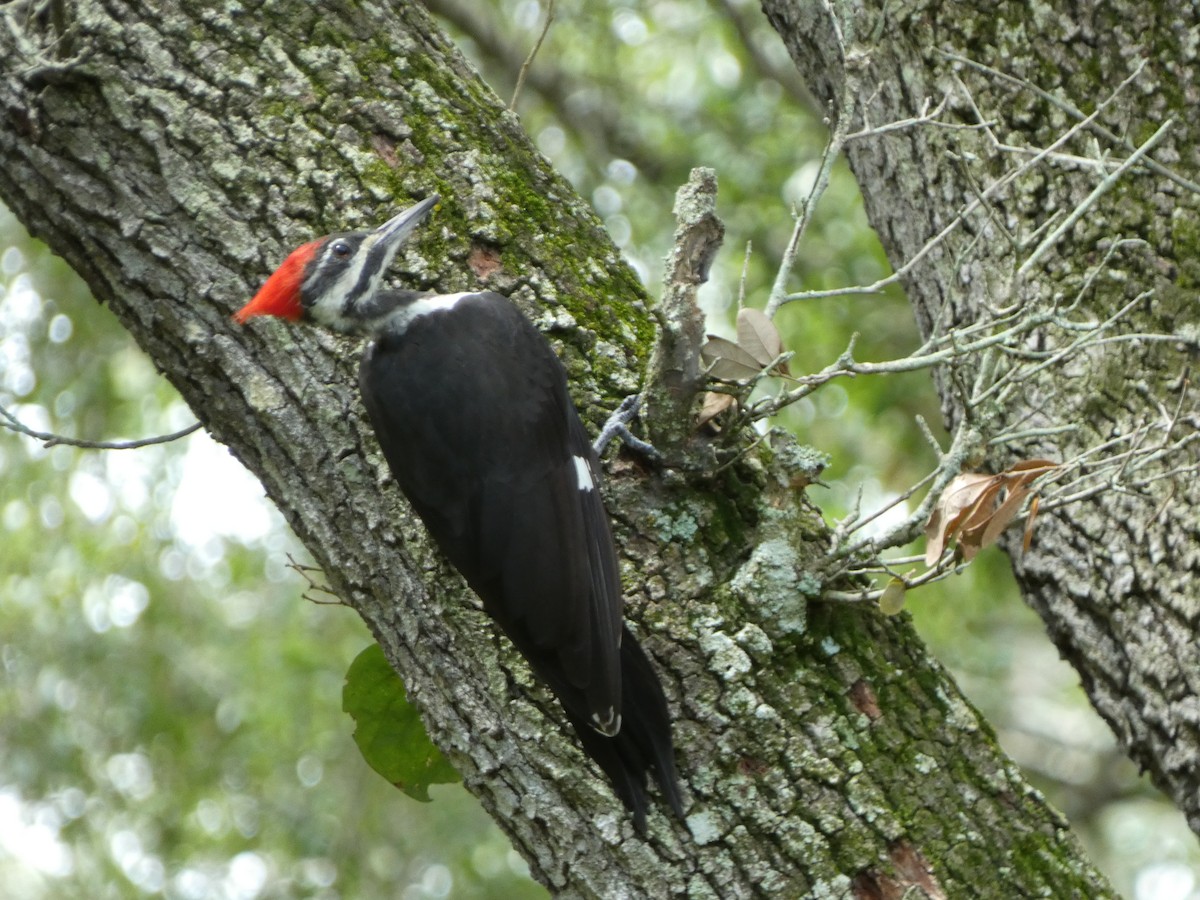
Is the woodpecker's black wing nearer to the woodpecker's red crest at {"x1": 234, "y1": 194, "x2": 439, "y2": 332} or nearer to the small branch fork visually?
the woodpecker's red crest at {"x1": 234, "y1": 194, "x2": 439, "y2": 332}

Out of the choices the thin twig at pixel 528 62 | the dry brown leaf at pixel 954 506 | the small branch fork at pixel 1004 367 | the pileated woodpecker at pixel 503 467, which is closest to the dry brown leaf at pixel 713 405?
the small branch fork at pixel 1004 367

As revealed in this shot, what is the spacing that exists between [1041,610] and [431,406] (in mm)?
1323

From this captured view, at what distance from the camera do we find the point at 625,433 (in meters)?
2.30

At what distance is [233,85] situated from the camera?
2.36 metres

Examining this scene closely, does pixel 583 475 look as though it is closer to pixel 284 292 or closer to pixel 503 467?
pixel 503 467

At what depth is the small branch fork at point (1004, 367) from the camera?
216 cm

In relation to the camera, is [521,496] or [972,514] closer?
[972,514]

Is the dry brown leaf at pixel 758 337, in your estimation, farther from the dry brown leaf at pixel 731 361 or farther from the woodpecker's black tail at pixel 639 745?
the woodpecker's black tail at pixel 639 745

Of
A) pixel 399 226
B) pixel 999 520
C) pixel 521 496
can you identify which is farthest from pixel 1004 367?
pixel 399 226

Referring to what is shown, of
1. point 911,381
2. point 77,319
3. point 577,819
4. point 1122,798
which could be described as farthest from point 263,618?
point 577,819

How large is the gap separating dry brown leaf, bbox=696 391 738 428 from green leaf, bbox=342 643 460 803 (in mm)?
889

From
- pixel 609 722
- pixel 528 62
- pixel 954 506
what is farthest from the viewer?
pixel 528 62

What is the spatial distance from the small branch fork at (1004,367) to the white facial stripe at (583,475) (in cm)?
27

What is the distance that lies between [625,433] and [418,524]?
0.41 metres
